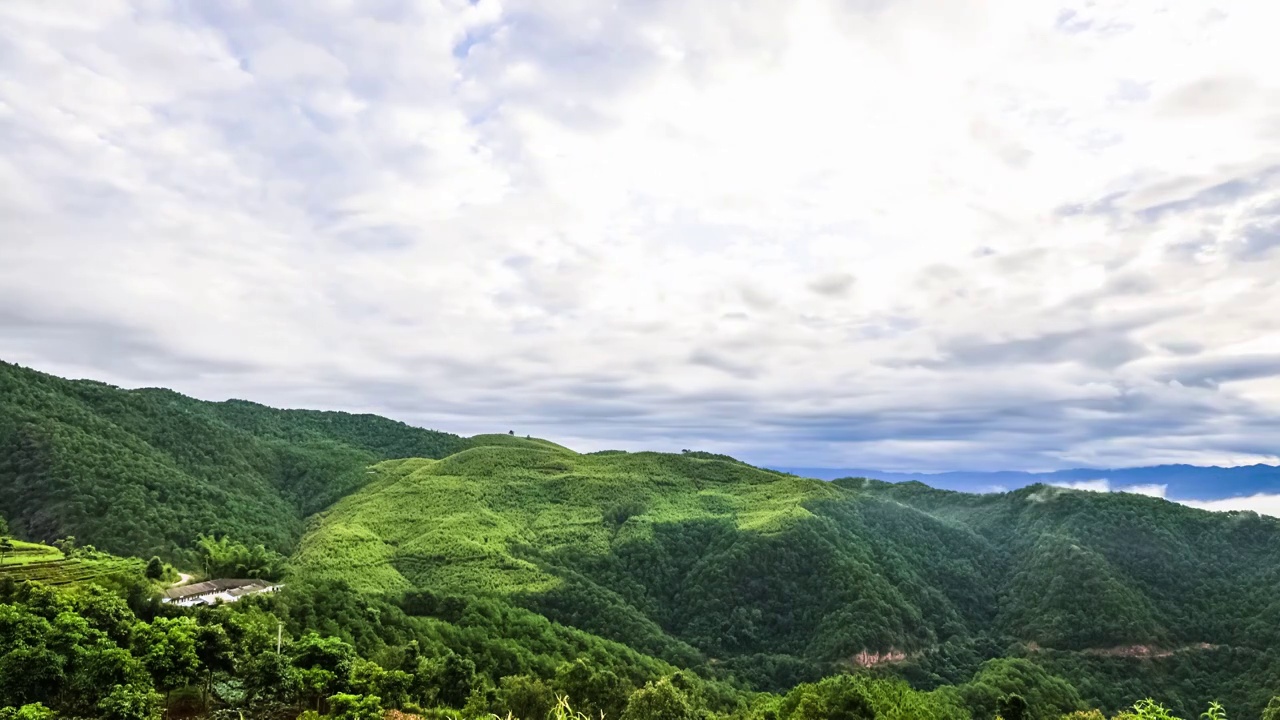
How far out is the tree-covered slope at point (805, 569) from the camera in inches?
4473

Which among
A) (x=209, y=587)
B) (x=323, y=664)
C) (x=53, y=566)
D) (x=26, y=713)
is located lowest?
(x=323, y=664)

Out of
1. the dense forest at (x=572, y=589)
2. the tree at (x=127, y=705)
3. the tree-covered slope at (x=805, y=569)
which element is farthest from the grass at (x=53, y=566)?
the tree at (x=127, y=705)

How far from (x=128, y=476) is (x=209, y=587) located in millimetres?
47855

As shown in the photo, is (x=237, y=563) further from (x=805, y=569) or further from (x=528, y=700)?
(x=805, y=569)

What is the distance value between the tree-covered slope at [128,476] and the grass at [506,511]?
12493 mm

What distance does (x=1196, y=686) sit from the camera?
368 ft

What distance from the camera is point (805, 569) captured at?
13112 centimetres

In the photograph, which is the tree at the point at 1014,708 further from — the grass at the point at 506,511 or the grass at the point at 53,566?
the grass at the point at 506,511

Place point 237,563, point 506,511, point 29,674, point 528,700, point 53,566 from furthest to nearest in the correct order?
1. point 506,511
2. point 237,563
3. point 53,566
4. point 528,700
5. point 29,674

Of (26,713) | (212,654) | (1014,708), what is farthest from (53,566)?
(1014,708)

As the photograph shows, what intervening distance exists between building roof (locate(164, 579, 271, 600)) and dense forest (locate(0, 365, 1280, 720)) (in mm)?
2059

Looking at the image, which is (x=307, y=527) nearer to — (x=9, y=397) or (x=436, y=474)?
(x=436, y=474)

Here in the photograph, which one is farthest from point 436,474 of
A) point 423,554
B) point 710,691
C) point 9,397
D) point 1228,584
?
point 1228,584

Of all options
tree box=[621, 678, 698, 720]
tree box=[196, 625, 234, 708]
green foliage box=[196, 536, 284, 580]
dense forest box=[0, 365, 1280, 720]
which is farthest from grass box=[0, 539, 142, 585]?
tree box=[621, 678, 698, 720]
